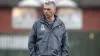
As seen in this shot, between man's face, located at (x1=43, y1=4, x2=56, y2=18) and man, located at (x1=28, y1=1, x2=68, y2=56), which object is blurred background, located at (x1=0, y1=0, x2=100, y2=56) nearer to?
man, located at (x1=28, y1=1, x2=68, y2=56)

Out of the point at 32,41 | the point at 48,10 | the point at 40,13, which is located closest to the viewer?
the point at 48,10

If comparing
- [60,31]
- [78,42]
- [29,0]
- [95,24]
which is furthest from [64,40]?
[95,24]

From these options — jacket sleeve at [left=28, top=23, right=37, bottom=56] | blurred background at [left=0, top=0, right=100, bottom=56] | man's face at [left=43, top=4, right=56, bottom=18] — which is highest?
blurred background at [left=0, top=0, right=100, bottom=56]

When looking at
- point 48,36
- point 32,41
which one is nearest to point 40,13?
point 32,41

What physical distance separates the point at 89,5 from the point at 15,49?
13598 mm

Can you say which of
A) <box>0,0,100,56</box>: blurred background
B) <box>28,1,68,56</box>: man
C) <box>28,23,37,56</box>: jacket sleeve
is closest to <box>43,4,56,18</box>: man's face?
<box>28,1,68,56</box>: man

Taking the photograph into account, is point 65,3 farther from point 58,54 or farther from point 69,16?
point 58,54

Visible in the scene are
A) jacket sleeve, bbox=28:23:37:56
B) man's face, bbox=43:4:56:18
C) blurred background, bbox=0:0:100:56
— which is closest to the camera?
man's face, bbox=43:4:56:18

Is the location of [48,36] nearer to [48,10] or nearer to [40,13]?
[48,10]

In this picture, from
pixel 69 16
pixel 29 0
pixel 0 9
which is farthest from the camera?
pixel 0 9

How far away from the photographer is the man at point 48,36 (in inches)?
210

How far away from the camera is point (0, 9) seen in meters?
25.2

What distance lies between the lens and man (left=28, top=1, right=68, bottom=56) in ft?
17.5

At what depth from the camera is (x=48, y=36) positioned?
536cm
